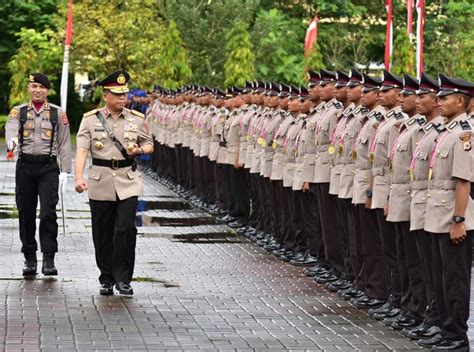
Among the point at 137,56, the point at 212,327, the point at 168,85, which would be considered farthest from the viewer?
the point at 137,56

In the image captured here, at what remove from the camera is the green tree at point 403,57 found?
3712 cm

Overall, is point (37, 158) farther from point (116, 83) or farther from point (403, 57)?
point (403, 57)

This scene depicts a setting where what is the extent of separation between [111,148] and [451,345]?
4.12 m

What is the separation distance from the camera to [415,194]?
1136 centimetres

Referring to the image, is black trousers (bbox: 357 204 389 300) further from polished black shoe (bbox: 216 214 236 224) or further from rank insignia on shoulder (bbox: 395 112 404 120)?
polished black shoe (bbox: 216 214 236 224)

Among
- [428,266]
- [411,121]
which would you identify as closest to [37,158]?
[411,121]

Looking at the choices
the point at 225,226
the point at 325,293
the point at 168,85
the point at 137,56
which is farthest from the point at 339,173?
the point at 137,56

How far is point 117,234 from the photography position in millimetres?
13516

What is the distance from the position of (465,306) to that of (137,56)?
4160 centimetres

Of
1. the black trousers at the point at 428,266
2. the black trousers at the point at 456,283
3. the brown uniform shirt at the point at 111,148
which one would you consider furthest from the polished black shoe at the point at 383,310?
the brown uniform shirt at the point at 111,148

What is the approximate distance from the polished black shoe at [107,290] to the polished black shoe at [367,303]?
2.17 metres

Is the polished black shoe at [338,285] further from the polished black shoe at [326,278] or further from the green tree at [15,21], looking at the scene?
the green tree at [15,21]

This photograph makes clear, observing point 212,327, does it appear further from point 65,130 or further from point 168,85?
point 168,85

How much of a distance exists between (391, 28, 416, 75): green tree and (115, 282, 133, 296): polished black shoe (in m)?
23.5
